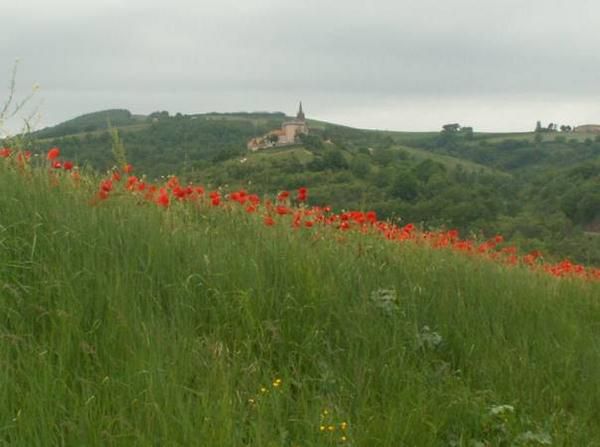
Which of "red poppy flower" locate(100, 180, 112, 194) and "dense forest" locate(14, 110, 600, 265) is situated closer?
"red poppy flower" locate(100, 180, 112, 194)

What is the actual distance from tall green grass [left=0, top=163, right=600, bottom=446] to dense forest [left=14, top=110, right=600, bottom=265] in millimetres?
1569

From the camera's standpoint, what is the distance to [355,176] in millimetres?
21812

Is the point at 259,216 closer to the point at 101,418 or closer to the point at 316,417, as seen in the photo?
the point at 316,417

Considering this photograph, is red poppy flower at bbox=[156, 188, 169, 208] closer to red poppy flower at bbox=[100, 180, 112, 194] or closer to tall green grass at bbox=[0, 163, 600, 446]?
tall green grass at bbox=[0, 163, 600, 446]

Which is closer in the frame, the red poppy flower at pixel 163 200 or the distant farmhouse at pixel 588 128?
the red poppy flower at pixel 163 200

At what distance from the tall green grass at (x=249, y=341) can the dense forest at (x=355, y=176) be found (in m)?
1.57

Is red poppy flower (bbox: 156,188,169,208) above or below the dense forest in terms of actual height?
above

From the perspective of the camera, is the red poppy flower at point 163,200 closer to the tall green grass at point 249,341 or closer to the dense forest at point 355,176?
the tall green grass at point 249,341

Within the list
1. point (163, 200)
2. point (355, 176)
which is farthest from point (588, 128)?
point (163, 200)

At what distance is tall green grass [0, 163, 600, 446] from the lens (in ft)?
8.57

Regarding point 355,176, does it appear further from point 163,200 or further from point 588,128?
point 588,128

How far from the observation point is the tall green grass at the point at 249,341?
261 centimetres

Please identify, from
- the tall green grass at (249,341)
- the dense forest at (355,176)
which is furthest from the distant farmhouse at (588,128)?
the tall green grass at (249,341)

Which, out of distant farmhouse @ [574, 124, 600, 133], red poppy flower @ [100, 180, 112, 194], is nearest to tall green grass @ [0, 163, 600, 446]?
red poppy flower @ [100, 180, 112, 194]
